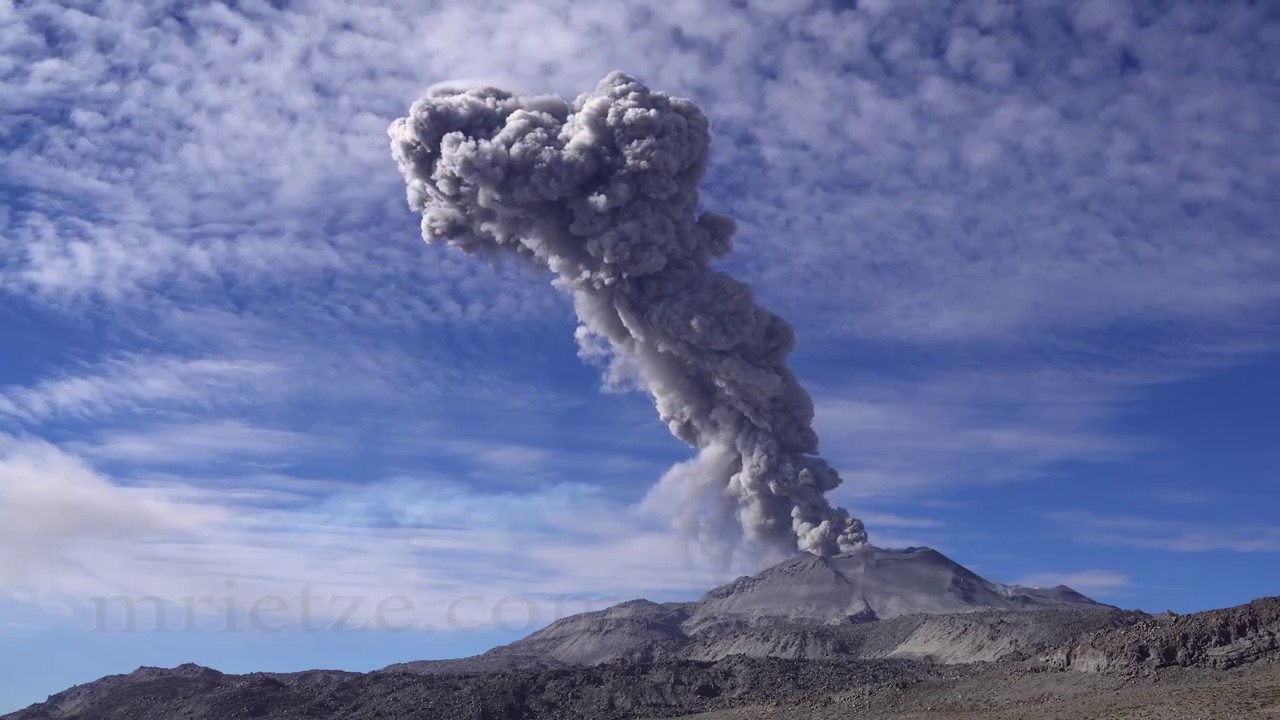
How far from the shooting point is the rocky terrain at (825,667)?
143ft

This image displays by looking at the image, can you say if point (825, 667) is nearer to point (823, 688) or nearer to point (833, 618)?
point (823, 688)

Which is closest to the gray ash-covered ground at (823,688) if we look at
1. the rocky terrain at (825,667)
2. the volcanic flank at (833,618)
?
the rocky terrain at (825,667)

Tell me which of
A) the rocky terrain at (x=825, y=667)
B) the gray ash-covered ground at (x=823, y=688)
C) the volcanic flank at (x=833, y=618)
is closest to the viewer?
the gray ash-covered ground at (x=823, y=688)

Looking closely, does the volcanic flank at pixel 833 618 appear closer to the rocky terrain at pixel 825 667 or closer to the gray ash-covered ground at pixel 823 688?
the rocky terrain at pixel 825 667

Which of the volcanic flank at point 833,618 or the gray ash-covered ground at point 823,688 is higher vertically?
the volcanic flank at point 833,618

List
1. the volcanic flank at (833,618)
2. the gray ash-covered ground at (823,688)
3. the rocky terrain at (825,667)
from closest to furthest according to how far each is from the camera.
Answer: the gray ash-covered ground at (823,688) → the rocky terrain at (825,667) → the volcanic flank at (833,618)

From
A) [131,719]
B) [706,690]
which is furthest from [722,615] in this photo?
[131,719]

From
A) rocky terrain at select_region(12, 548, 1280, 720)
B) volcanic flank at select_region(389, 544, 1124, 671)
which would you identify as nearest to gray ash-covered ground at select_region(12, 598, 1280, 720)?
rocky terrain at select_region(12, 548, 1280, 720)

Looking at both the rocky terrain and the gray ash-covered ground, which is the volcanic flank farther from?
the gray ash-covered ground

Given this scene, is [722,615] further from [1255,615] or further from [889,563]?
[1255,615]

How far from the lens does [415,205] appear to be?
95062mm

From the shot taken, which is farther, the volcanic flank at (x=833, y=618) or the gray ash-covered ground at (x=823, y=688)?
the volcanic flank at (x=833, y=618)

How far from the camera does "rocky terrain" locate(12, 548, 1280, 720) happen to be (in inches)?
1713

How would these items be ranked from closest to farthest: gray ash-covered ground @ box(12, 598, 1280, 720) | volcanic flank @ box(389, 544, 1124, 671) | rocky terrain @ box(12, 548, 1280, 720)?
gray ash-covered ground @ box(12, 598, 1280, 720) → rocky terrain @ box(12, 548, 1280, 720) → volcanic flank @ box(389, 544, 1124, 671)
